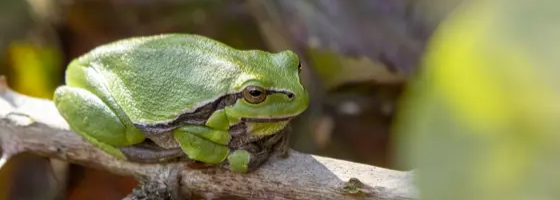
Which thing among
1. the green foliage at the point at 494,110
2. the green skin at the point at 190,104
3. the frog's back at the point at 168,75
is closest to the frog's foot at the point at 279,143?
the green skin at the point at 190,104

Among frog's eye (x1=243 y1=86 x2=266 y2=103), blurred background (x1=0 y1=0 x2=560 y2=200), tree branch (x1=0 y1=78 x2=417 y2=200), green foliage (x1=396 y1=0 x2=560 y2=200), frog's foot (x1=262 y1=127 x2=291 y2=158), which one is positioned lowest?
green foliage (x1=396 y1=0 x2=560 y2=200)

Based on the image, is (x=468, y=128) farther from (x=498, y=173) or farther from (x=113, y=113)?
(x=113, y=113)

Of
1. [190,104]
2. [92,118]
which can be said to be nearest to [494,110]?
[190,104]

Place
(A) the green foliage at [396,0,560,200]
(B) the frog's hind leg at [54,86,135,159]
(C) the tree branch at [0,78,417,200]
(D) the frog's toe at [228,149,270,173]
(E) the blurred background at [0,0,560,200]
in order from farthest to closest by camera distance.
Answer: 1. (E) the blurred background at [0,0,560,200]
2. (B) the frog's hind leg at [54,86,135,159]
3. (D) the frog's toe at [228,149,270,173]
4. (C) the tree branch at [0,78,417,200]
5. (A) the green foliage at [396,0,560,200]

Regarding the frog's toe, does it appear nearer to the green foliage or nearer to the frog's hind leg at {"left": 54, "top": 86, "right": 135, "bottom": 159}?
the frog's hind leg at {"left": 54, "top": 86, "right": 135, "bottom": 159}

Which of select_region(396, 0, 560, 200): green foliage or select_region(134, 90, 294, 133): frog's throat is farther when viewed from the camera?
select_region(134, 90, 294, 133): frog's throat

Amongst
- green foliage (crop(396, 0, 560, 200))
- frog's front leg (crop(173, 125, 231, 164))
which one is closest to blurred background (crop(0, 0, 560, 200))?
frog's front leg (crop(173, 125, 231, 164))

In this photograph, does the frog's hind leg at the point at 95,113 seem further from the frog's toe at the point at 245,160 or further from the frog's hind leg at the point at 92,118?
the frog's toe at the point at 245,160

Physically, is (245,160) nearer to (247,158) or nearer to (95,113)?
(247,158)
